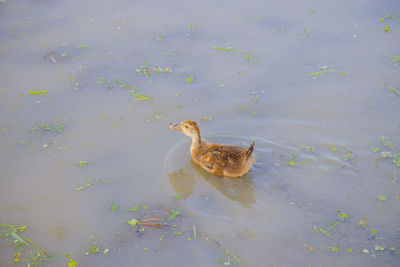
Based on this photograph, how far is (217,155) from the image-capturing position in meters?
5.46

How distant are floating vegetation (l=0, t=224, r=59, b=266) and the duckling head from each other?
240cm

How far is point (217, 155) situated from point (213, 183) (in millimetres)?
417

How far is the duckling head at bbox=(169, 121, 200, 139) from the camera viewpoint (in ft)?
18.4

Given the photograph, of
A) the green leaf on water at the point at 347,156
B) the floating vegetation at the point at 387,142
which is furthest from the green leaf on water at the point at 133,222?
the floating vegetation at the point at 387,142

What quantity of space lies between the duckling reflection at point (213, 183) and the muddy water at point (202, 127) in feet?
0.08

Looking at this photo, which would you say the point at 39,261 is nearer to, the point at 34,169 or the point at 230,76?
the point at 34,169

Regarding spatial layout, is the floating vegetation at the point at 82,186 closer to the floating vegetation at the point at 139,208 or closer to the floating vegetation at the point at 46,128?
the floating vegetation at the point at 139,208

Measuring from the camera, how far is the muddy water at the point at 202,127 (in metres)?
4.62

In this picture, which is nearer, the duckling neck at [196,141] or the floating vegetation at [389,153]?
the floating vegetation at [389,153]

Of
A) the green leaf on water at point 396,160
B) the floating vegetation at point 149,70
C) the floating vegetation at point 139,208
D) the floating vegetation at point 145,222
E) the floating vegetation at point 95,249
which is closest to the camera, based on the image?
the floating vegetation at point 95,249

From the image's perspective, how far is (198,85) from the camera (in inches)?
276

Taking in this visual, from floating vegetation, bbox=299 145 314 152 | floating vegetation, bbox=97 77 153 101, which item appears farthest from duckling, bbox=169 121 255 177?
floating vegetation, bbox=97 77 153 101

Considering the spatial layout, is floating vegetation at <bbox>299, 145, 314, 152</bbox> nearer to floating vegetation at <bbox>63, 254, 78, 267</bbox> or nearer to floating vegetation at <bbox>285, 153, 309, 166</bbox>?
floating vegetation at <bbox>285, 153, 309, 166</bbox>

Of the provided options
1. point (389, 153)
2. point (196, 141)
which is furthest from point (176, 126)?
point (389, 153)
